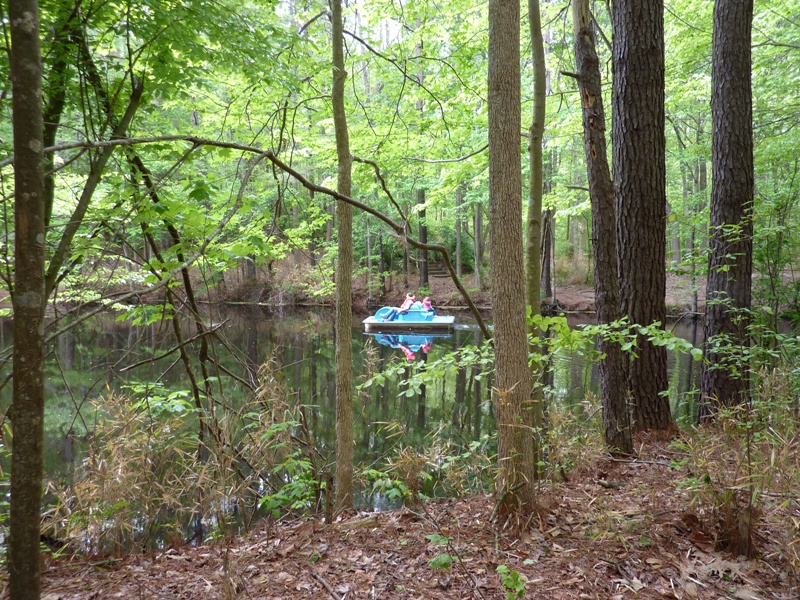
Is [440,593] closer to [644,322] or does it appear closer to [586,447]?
[586,447]

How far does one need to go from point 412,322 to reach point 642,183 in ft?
38.2

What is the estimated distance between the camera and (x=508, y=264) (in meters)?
2.78

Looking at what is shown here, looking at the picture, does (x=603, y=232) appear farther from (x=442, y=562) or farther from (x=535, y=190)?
(x=442, y=562)

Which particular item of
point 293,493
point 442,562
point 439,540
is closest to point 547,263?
point 293,493

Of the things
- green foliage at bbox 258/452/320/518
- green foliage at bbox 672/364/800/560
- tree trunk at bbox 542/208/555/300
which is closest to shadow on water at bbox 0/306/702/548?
green foliage at bbox 258/452/320/518

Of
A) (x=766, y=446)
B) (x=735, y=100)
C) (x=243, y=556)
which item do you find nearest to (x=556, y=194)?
(x=735, y=100)

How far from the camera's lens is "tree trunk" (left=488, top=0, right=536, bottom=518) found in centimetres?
273

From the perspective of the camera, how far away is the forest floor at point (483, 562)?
2.13m

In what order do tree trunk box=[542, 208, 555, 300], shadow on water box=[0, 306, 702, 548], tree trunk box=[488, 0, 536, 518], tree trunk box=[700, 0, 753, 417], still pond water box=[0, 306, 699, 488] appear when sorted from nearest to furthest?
tree trunk box=[488, 0, 536, 518] < shadow on water box=[0, 306, 702, 548] < still pond water box=[0, 306, 699, 488] < tree trunk box=[700, 0, 753, 417] < tree trunk box=[542, 208, 555, 300]

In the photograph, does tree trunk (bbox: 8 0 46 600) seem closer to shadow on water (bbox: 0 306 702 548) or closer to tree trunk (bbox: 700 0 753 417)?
shadow on water (bbox: 0 306 702 548)

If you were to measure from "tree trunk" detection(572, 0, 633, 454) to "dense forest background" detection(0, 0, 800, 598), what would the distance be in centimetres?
2

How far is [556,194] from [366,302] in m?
11.7

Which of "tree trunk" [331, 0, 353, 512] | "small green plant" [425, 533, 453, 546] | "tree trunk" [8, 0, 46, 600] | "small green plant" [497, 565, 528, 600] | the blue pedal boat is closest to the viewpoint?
"tree trunk" [8, 0, 46, 600]

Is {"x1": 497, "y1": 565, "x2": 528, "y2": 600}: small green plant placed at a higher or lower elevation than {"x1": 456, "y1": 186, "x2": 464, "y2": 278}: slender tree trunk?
lower
